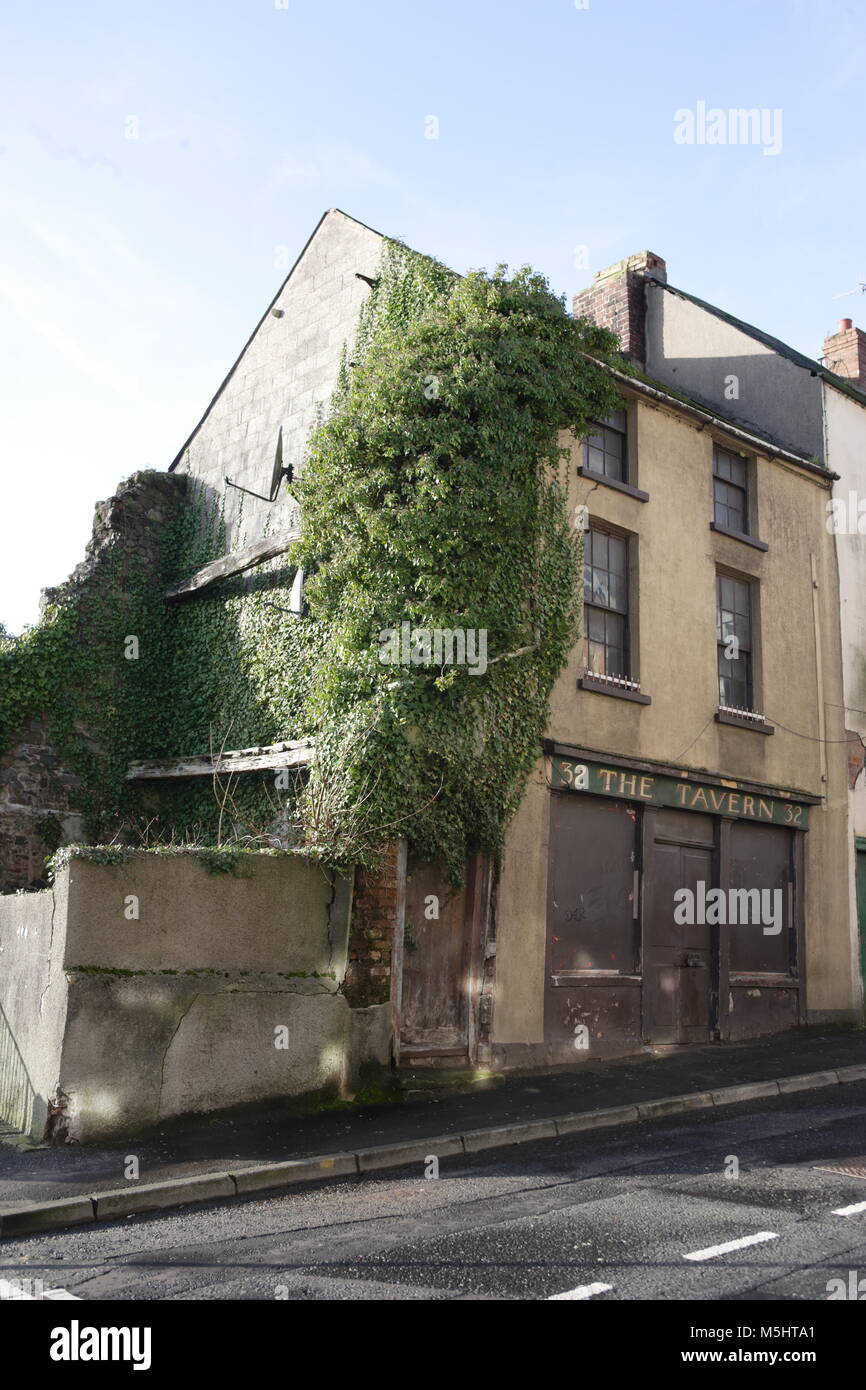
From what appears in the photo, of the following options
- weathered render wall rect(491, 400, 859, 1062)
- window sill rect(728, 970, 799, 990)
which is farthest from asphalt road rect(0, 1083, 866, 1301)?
window sill rect(728, 970, 799, 990)

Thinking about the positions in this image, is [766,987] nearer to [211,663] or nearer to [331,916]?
[331,916]

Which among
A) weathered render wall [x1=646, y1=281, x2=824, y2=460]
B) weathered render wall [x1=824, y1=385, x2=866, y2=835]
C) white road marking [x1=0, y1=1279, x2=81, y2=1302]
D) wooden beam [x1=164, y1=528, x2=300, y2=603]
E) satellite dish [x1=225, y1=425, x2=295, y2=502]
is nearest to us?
white road marking [x1=0, y1=1279, x2=81, y2=1302]

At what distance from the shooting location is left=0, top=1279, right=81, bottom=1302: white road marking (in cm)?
545

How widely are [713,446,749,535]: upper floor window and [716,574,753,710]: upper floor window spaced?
0.87m

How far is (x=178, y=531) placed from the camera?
57.2ft

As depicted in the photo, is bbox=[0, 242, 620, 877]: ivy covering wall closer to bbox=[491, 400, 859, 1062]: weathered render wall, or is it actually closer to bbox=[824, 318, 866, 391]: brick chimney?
bbox=[491, 400, 859, 1062]: weathered render wall

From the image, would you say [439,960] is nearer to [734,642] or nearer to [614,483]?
[614,483]

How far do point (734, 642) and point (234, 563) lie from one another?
7078 millimetres

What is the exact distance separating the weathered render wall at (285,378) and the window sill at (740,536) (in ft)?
18.7

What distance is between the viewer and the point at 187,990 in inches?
376

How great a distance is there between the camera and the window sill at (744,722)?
15734 millimetres

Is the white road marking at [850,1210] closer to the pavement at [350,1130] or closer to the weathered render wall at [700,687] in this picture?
the pavement at [350,1130]
